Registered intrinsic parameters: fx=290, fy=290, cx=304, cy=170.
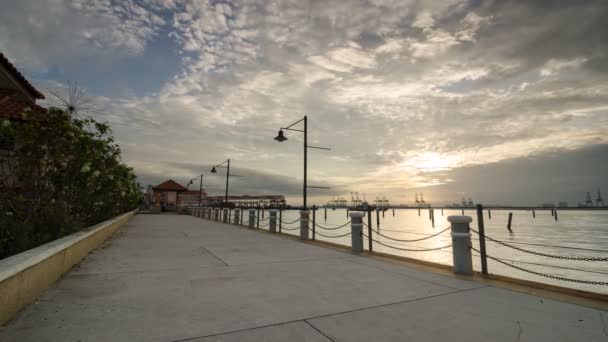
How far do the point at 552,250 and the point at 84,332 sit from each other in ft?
84.2

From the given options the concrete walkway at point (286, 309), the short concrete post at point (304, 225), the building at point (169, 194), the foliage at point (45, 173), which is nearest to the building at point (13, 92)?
the foliage at point (45, 173)

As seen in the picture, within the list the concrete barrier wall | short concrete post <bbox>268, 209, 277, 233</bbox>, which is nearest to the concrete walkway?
the concrete barrier wall

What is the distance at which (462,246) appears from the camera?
5543 mm

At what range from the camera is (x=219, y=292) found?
412cm

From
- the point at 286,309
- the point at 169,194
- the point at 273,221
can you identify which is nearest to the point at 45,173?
the point at 286,309

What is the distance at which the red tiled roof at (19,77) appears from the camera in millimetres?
12550

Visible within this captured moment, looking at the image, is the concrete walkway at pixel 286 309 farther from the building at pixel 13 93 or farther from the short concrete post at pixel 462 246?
the building at pixel 13 93

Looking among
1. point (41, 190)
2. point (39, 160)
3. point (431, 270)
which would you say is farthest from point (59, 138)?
point (431, 270)

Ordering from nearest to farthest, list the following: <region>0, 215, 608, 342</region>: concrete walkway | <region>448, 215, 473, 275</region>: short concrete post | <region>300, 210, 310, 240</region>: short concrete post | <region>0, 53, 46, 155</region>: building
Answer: <region>0, 215, 608, 342</region>: concrete walkway → <region>448, 215, 473, 275</region>: short concrete post → <region>300, 210, 310, 240</region>: short concrete post → <region>0, 53, 46, 155</region>: building

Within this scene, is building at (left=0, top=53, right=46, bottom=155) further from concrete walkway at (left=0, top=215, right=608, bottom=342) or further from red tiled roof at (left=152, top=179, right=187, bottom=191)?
red tiled roof at (left=152, top=179, right=187, bottom=191)

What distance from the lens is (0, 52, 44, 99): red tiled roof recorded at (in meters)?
12.6

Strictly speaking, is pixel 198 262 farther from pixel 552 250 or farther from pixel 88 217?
pixel 552 250

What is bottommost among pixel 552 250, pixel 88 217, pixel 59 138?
pixel 552 250

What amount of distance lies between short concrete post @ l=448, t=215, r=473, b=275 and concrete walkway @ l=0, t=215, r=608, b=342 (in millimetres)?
520
